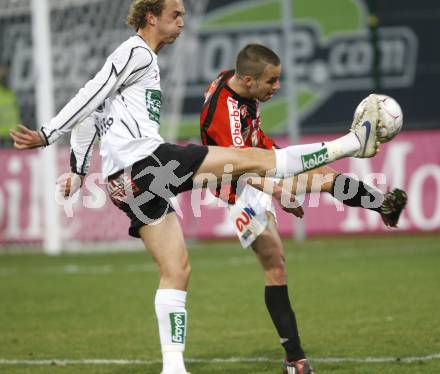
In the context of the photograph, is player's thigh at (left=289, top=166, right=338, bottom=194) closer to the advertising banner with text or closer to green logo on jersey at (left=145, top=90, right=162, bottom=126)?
green logo on jersey at (left=145, top=90, right=162, bottom=126)

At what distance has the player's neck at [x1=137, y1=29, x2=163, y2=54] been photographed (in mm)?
6199

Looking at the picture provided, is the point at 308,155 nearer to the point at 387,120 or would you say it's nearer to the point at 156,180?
the point at 387,120

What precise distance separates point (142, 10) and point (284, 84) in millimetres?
14270

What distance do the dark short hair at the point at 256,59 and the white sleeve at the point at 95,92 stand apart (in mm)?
846

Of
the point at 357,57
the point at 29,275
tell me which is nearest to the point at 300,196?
the point at 29,275

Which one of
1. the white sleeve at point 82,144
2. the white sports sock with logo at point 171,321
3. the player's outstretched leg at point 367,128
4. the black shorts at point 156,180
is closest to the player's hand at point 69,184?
the white sleeve at point 82,144

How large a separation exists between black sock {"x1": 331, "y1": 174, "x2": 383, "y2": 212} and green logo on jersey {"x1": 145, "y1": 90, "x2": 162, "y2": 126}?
1306mm

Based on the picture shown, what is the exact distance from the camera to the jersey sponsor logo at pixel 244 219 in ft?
21.7

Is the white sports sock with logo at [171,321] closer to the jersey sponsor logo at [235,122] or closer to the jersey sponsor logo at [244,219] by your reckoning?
the jersey sponsor logo at [244,219]

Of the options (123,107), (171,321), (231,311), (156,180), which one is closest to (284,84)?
(231,311)

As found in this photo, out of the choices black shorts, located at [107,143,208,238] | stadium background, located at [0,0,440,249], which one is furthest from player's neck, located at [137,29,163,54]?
stadium background, located at [0,0,440,249]

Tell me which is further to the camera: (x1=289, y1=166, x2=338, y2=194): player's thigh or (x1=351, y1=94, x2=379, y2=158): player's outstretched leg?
(x1=289, y1=166, x2=338, y2=194): player's thigh

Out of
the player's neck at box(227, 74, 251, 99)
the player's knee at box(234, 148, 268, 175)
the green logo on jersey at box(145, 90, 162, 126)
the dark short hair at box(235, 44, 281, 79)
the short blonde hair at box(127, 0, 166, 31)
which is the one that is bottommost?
the player's knee at box(234, 148, 268, 175)

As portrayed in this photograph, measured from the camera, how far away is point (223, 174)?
596 cm
